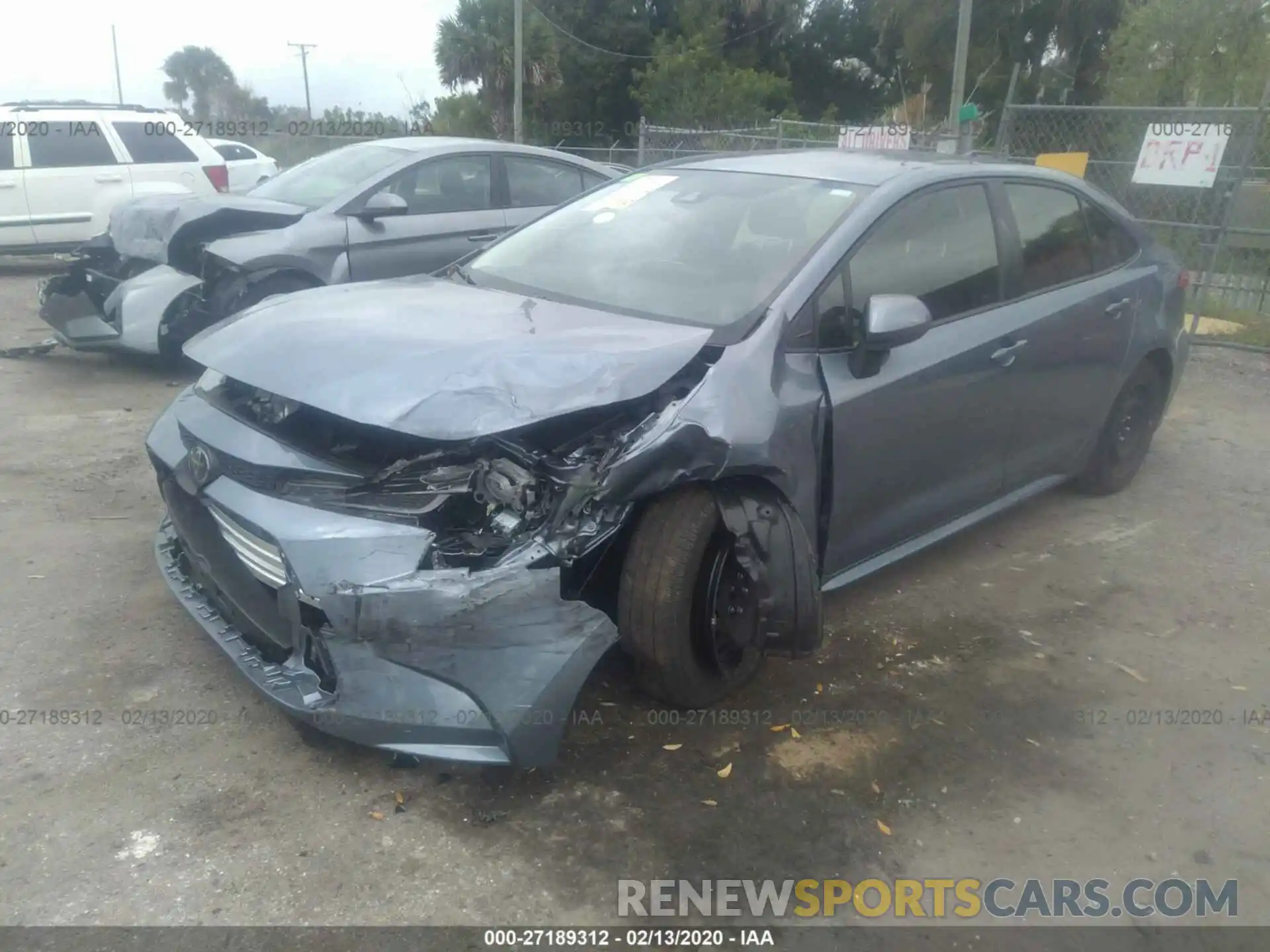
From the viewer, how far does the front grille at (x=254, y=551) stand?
2.72 metres

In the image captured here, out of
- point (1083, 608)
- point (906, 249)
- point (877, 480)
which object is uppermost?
point (906, 249)

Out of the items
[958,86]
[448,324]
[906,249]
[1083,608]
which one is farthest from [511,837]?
[958,86]

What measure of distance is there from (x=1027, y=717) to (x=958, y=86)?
1194 cm

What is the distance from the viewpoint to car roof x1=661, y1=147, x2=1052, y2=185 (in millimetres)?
3865

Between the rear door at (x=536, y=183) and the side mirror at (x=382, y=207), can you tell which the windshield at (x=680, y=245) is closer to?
the side mirror at (x=382, y=207)

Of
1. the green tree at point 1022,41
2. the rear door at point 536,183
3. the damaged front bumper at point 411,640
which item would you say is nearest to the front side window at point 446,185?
the rear door at point 536,183

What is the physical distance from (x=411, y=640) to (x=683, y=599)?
2.59ft

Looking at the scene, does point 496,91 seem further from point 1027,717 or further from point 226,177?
point 1027,717

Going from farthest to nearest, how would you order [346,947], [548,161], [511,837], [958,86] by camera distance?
[958,86] → [548,161] → [511,837] → [346,947]

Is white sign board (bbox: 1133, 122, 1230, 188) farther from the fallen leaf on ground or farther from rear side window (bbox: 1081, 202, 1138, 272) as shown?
the fallen leaf on ground

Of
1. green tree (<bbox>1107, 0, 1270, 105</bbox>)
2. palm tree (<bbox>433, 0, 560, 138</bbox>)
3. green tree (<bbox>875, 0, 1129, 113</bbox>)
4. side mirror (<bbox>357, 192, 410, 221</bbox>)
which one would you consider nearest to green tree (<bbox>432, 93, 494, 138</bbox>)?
palm tree (<bbox>433, 0, 560, 138</bbox>)

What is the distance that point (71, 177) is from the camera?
1048 centimetres

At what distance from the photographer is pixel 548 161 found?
7.59 m

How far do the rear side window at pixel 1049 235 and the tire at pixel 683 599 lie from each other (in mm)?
1985
